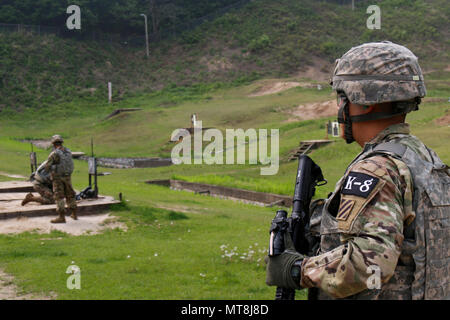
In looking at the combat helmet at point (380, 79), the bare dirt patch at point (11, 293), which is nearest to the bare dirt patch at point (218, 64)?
the bare dirt patch at point (11, 293)

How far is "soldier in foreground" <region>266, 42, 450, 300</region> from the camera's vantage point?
2287mm

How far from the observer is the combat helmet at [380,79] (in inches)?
103

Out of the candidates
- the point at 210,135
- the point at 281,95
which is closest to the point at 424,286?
the point at 210,135

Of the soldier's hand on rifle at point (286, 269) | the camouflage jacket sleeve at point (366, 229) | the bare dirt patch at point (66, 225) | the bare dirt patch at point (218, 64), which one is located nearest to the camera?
the camouflage jacket sleeve at point (366, 229)

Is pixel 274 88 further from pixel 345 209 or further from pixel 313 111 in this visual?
pixel 345 209

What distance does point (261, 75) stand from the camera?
2190 inches

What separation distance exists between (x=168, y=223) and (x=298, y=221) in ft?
31.1

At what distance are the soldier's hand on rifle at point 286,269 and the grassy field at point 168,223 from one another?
4233 mm

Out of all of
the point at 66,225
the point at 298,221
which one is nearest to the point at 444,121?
the point at 66,225

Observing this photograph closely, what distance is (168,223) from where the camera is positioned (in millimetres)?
12008

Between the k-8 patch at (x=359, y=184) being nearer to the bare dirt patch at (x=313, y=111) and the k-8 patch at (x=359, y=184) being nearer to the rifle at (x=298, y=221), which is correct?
the rifle at (x=298, y=221)

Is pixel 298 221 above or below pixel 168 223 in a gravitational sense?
above

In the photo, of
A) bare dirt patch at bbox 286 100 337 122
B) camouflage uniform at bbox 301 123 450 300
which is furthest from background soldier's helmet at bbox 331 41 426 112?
bare dirt patch at bbox 286 100 337 122
